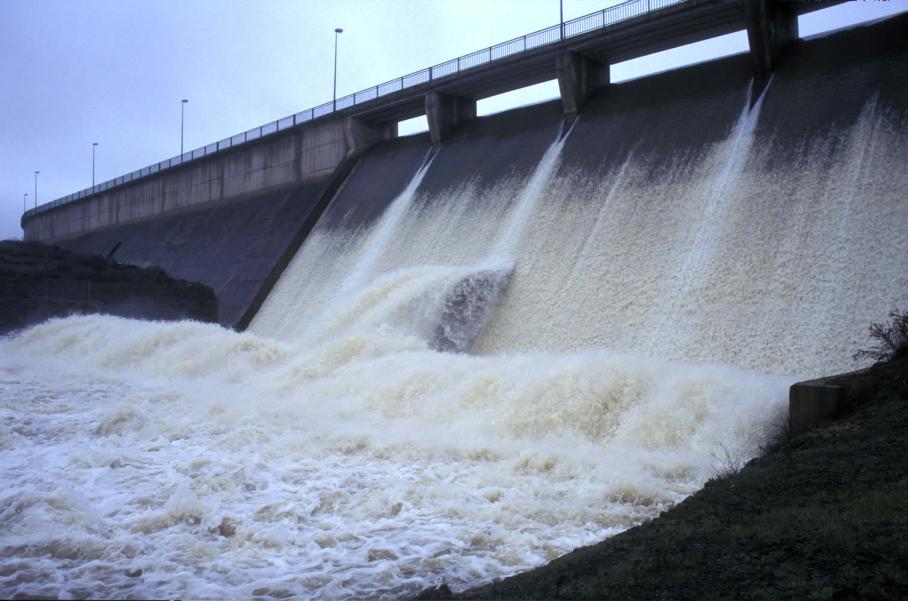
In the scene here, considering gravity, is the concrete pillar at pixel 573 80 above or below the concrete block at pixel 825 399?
above

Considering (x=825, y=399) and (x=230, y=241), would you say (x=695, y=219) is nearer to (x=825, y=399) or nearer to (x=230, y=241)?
(x=825, y=399)

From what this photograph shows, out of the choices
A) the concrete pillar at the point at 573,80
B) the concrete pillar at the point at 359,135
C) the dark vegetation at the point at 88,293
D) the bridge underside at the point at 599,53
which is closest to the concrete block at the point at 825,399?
the bridge underside at the point at 599,53

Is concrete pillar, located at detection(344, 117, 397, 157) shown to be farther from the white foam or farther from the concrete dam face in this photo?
the white foam

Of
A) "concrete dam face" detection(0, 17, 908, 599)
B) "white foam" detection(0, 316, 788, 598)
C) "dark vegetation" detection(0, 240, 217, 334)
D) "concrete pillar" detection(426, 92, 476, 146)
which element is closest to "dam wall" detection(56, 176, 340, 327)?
"dark vegetation" detection(0, 240, 217, 334)

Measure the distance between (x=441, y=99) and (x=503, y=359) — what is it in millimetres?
10845

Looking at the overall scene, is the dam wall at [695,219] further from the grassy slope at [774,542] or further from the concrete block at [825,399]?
the grassy slope at [774,542]

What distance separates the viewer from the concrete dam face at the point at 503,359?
4.99m

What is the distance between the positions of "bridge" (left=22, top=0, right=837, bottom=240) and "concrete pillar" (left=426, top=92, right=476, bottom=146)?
0.03m

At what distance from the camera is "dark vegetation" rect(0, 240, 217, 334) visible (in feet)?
63.5

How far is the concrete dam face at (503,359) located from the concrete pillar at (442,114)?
1006mm

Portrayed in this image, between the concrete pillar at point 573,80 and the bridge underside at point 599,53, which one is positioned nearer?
the bridge underside at point 599,53

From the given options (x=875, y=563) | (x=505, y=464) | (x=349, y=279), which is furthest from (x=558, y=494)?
(x=349, y=279)

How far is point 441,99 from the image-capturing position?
19.0 m

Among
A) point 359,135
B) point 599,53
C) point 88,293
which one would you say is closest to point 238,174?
point 359,135
